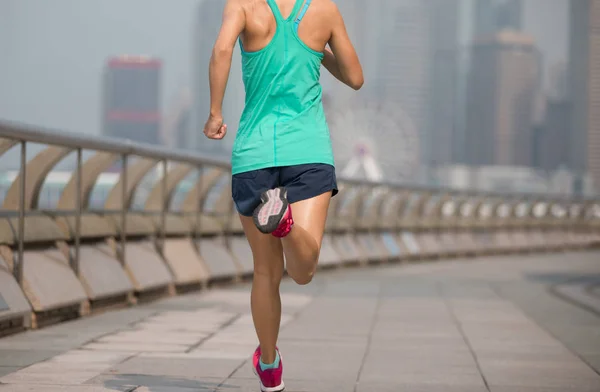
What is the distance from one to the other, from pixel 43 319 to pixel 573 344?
3309 mm

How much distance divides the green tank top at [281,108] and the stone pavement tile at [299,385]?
1.11m

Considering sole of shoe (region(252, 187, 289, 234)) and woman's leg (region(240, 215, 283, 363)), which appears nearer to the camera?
sole of shoe (region(252, 187, 289, 234))

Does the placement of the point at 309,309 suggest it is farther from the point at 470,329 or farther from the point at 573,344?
the point at 573,344

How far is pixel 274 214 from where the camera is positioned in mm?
4203

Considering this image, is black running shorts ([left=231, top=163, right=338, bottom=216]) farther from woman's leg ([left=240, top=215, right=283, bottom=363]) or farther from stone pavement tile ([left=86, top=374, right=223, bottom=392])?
stone pavement tile ([left=86, top=374, right=223, bottom=392])

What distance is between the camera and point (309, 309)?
9.78 m

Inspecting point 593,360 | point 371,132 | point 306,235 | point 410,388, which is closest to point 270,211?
point 306,235

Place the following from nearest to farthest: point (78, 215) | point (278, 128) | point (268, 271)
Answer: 1. point (278, 128)
2. point (268, 271)
3. point (78, 215)

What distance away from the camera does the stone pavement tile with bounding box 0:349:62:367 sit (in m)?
5.62

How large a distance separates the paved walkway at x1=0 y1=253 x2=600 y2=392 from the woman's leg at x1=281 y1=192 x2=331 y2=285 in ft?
2.78

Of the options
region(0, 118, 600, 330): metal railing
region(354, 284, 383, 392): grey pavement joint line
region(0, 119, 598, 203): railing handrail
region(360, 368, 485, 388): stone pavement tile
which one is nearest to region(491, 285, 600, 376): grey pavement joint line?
region(360, 368, 485, 388): stone pavement tile

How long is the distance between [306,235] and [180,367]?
63.9 inches

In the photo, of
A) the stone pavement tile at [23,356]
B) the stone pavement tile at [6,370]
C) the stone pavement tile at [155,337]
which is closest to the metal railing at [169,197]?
the stone pavement tile at [155,337]

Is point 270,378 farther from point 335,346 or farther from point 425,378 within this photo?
point 335,346
